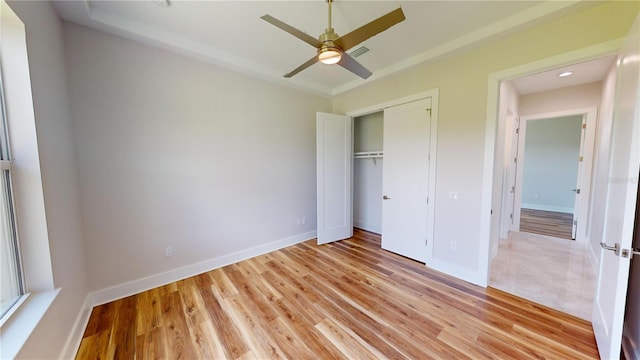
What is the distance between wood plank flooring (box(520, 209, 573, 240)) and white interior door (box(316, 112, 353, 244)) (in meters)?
3.96

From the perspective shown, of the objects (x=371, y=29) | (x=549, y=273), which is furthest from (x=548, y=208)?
(x=371, y=29)

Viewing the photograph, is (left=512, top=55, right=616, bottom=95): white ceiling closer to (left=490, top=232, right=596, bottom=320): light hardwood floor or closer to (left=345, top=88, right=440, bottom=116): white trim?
(left=345, top=88, right=440, bottom=116): white trim

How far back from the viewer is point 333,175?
12.7 feet

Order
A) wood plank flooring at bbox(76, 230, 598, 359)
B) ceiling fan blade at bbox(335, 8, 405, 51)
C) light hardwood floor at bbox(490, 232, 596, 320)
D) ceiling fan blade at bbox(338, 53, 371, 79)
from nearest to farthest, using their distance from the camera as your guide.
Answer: ceiling fan blade at bbox(335, 8, 405, 51) → wood plank flooring at bbox(76, 230, 598, 359) → ceiling fan blade at bbox(338, 53, 371, 79) → light hardwood floor at bbox(490, 232, 596, 320)

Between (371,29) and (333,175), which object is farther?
(333,175)

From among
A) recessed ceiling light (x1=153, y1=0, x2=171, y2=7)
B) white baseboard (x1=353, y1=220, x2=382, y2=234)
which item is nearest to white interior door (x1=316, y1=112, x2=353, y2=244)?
white baseboard (x1=353, y1=220, x2=382, y2=234)

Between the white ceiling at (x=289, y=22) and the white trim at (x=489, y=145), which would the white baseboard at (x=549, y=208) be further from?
the white ceiling at (x=289, y=22)

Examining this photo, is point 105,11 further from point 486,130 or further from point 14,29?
point 486,130

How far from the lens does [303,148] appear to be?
3936mm

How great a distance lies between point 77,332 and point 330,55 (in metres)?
2.97

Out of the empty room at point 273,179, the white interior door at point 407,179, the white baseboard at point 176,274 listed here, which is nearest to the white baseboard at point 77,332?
the empty room at point 273,179

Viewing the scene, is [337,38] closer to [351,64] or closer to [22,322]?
[351,64]

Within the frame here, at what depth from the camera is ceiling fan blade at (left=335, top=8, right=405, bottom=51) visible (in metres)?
1.40

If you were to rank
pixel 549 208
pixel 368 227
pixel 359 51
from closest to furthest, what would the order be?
pixel 359 51, pixel 368 227, pixel 549 208
